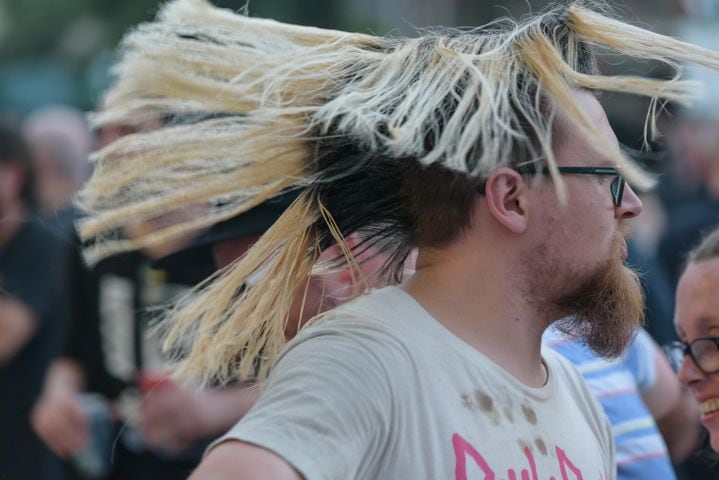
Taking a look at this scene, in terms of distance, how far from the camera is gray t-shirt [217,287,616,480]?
1936 millimetres

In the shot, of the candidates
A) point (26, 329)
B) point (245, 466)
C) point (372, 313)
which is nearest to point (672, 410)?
point (372, 313)

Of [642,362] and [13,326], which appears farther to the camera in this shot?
[13,326]

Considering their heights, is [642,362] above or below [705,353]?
below

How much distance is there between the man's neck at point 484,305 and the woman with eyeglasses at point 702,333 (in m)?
0.70

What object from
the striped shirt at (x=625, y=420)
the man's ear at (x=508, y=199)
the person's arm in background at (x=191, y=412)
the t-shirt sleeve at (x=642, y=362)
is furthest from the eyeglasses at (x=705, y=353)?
the person's arm in background at (x=191, y=412)

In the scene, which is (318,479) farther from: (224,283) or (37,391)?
(37,391)

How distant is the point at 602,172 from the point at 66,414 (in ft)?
8.95

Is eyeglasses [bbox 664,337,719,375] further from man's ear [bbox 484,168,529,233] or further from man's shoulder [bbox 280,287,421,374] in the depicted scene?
man's shoulder [bbox 280,287,421,374]

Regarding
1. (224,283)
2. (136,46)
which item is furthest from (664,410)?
(136,46)

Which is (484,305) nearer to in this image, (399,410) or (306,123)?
(399,410)

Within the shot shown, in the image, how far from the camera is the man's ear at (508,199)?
2199mm

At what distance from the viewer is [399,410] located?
2016 millimetres

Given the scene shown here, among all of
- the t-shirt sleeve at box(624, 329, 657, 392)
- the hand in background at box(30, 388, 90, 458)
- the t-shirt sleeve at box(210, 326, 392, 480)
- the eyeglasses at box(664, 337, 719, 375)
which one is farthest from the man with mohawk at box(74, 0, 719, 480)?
the hand in background at box(30, 388, 90, 458)

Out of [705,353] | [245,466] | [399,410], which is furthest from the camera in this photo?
[705,353]
